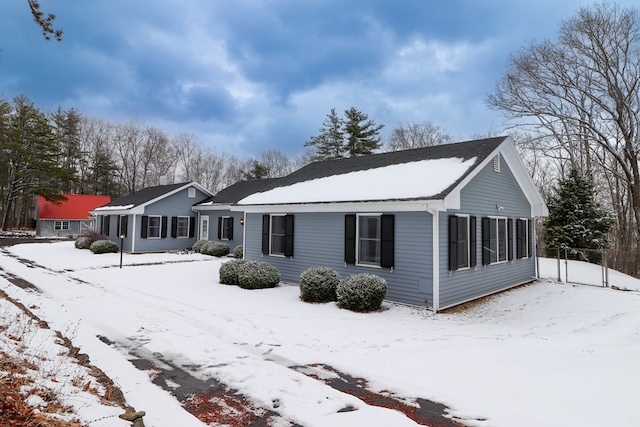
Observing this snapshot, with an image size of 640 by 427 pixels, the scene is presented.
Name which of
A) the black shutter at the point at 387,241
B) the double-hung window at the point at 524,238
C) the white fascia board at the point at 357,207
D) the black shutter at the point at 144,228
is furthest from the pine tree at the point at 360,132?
the black shutter at the point at 387,241

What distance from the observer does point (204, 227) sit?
2417cm

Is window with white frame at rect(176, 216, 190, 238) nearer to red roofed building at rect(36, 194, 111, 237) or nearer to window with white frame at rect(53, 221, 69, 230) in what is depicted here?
red roofed building at rect(36, 194, 111, 237)

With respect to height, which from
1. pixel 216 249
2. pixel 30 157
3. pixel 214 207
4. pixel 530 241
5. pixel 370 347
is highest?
pixel 30 157

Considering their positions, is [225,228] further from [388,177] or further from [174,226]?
[388,177]

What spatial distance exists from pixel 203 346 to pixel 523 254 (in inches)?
503

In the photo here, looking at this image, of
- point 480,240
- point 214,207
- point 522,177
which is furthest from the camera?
point 214,207

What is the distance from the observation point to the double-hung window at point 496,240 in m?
11.2

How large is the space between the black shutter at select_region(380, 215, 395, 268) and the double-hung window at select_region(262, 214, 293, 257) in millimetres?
3892

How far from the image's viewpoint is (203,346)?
20.2 feet

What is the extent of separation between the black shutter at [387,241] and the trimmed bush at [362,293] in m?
0.91

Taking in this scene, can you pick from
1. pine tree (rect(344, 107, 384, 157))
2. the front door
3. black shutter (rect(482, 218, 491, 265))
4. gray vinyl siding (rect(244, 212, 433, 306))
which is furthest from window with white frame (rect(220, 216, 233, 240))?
pine tree (rect(344, 107, 384, 157))

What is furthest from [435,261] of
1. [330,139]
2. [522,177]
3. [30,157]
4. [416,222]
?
[30,157]

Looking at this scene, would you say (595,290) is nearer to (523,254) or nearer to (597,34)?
(523,254)

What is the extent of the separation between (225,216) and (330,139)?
1905 centimetres
